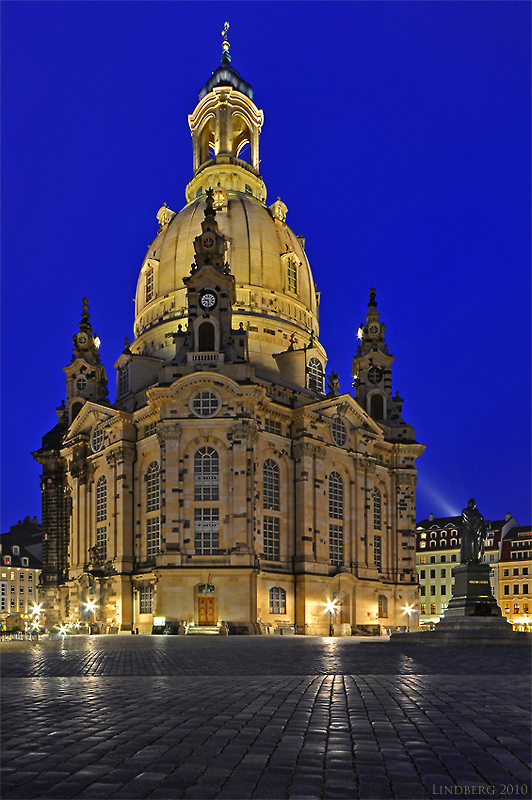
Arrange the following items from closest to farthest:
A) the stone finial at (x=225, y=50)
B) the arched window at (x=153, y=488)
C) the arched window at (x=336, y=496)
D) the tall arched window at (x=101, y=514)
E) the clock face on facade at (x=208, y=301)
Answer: the arched window at (x=153, y=488), the clock face on facade at (x=208, y=301), the arched window at (x=336, y=496), the tall arched window at (x=101, y=514), the stone finial at (x=225, y=50)

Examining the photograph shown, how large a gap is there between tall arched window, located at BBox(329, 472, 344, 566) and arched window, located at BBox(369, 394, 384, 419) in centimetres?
1571

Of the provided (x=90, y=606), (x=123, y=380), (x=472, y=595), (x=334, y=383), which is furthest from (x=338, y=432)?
(x=472, y=595)

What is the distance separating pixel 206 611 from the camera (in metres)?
62.3

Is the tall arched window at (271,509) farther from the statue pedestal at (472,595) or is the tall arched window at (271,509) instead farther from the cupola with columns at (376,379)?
the statue pedestal at (472,595)

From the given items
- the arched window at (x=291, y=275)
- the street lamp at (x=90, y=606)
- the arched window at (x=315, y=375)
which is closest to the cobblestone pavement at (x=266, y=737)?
the street lamp at (x=90, y=606)

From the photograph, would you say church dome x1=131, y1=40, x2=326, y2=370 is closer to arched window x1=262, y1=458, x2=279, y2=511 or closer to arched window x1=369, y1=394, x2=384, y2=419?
arched window x1=369, y1=394, x2=384, y2=419

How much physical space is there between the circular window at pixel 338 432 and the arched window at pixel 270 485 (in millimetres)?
7881

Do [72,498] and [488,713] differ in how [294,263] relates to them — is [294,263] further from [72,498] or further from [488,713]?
[488,713]

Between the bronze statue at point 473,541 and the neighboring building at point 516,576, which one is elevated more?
the bronze statue at point 473,541

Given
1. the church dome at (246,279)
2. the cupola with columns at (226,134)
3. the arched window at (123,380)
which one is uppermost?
the cupola with columns at (226,134)

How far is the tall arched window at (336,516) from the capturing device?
73125mm

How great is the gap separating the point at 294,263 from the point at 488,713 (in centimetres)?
7737

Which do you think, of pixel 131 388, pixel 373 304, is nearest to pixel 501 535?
pixel 373 304

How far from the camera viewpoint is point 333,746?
885 centimetres
